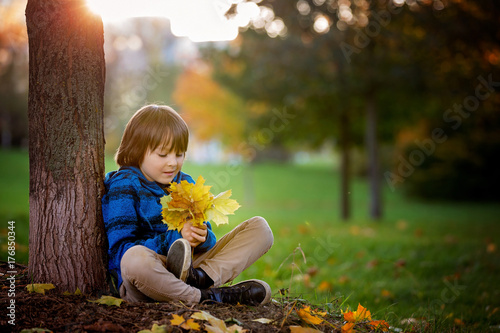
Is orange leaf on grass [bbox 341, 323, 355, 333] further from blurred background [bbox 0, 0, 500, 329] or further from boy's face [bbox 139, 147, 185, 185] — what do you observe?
boy's face [bbox 139, 147, 185, 185]

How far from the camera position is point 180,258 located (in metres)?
2.27

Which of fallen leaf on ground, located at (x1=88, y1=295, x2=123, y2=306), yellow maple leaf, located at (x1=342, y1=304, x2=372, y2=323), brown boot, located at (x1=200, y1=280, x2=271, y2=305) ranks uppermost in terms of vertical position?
fallen leaf on ground, located at (x1=88, y1=295, x2=123, y2=306)

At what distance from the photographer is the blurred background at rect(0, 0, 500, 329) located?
4.04m

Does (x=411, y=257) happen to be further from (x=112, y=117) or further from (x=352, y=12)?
(x=112, y=117)

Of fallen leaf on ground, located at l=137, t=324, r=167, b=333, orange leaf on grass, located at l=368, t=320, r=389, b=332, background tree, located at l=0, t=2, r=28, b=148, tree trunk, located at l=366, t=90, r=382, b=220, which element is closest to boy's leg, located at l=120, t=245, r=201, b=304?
fallen leaf on ground, located at l=137, t=324, r=167, b=333

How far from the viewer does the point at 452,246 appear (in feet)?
21.2

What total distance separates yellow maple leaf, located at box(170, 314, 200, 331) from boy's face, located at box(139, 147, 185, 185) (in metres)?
0.95

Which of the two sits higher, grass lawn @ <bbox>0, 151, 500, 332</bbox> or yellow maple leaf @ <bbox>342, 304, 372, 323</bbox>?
yellow maple leaf @ <bbox>342, 304, 372, 323</bbox>

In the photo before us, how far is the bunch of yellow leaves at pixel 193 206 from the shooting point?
2.32m

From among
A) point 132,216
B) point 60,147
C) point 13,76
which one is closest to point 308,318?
point 132,216

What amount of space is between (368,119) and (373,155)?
0.79 metres

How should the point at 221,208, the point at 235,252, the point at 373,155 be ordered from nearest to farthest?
1. the point at 221,208
2. the point at 235,252
3. the point at 373,155

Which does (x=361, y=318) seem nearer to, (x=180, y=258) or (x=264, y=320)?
(x=264, y=320)

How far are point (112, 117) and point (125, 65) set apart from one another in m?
6.35
